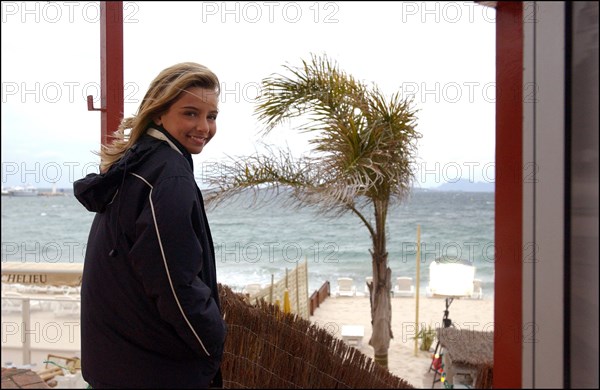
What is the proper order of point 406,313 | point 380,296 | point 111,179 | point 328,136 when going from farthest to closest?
1. point 406,313
2. point 380,296
3. point 328,136
4. point 111,179

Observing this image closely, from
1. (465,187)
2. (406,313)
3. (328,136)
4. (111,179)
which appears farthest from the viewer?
(465,187)

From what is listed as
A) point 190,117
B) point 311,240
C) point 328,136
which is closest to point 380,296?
point 328,136

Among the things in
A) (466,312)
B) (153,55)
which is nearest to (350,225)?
(466,312)

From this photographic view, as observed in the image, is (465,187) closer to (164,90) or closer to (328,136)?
(328,136)

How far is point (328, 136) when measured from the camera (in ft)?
12.2

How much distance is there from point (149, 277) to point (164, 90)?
1.24 feet

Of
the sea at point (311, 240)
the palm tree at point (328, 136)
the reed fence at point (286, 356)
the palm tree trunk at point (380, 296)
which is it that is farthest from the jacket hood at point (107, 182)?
the sea at point (311, 240)

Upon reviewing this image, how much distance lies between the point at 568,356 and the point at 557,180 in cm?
24

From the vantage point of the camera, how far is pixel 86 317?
1.12m

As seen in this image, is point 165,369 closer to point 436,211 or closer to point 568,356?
point 568,356

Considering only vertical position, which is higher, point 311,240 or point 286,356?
point 286,356

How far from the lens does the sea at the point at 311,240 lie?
1753 cm

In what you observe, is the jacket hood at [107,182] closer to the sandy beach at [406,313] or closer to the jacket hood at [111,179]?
the jacket hood at [111,179]

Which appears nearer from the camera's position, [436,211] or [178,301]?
[178,301]
